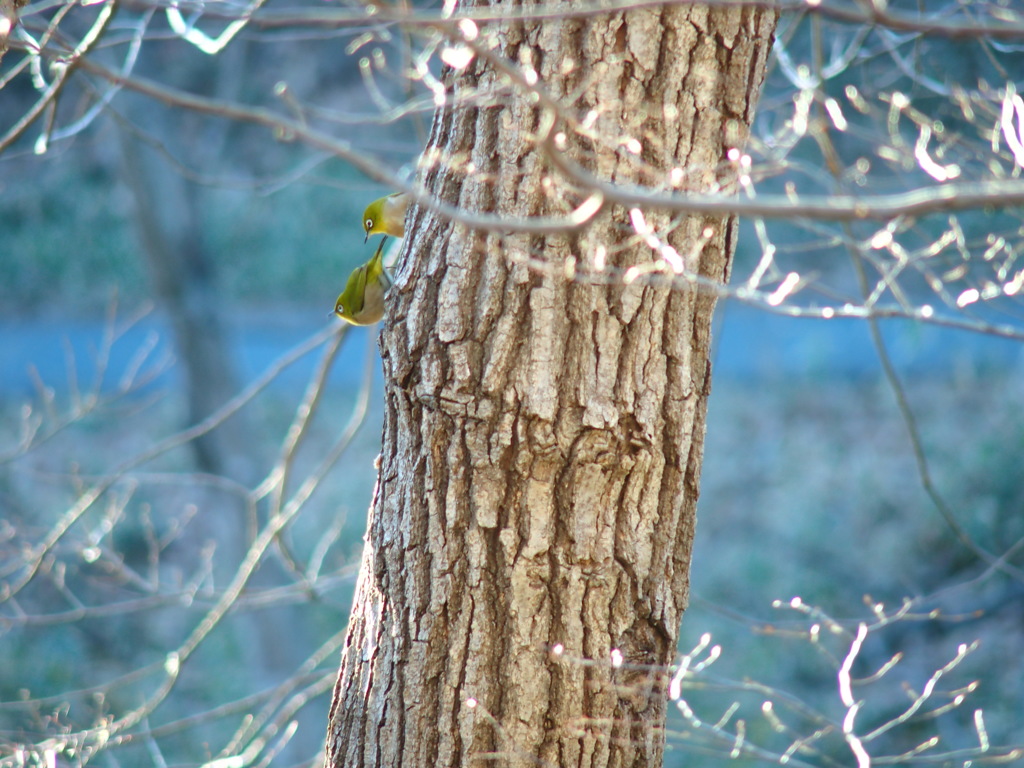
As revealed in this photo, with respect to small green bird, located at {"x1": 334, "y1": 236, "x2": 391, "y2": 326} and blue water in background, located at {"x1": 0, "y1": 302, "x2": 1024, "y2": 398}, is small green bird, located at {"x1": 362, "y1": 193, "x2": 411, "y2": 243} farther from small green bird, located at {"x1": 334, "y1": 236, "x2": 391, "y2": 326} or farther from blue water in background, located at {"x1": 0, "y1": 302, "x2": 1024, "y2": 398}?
blue water in background, located at {"x1": 0, "y1": 302, "x2": 1024, "y2": 398}

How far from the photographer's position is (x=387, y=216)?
3004 millimetres

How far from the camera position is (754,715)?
607 cm

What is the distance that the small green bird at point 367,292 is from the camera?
2689 mm

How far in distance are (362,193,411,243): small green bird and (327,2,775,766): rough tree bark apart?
119 cm

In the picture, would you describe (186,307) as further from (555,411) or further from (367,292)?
(555,411)

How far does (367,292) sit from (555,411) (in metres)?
1.18

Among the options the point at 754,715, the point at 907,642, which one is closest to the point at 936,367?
the point at 907,642

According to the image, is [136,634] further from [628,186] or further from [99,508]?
[628,186]

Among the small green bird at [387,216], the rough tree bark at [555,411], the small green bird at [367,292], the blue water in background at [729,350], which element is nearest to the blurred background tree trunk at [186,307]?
the blue water in background at [729,350]

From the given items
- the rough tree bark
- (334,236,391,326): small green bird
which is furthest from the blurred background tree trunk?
the rough tree bark

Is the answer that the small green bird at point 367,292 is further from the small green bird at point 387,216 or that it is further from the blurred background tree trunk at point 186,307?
the blurred background tree trunk at point 186,307

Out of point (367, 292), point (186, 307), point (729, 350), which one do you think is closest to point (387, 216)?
point (367, 292)

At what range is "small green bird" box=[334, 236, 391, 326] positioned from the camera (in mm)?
2689

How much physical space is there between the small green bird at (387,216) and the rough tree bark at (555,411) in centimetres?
119
